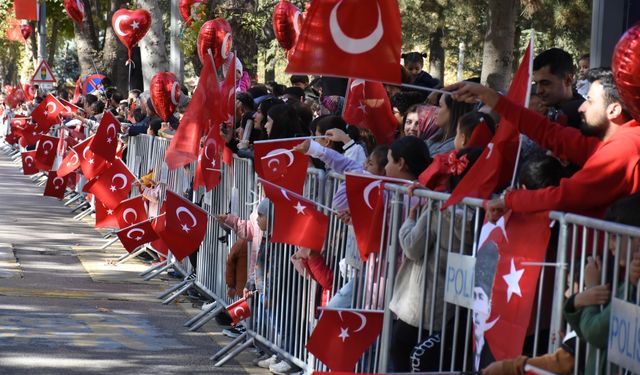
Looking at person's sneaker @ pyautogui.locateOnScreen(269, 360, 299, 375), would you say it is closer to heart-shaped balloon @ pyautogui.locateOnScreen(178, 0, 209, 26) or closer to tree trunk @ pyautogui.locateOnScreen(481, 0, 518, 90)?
heart-shaped balloon @ pyautogui.locateOnScreen(178, 0, 209, 26)

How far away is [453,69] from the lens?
57750mm

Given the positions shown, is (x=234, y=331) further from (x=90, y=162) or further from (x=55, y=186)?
(x=55, y=186)

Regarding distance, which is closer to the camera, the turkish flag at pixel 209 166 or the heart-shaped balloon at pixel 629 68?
the heart-shaped balloon at pixel 629 68

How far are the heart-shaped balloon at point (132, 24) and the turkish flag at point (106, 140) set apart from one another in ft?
21.8

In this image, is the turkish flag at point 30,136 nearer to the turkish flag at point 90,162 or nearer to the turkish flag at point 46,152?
the turkish flag at point 46,152

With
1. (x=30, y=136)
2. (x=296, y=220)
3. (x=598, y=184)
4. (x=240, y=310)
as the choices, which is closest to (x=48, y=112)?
(x=30, y=136)

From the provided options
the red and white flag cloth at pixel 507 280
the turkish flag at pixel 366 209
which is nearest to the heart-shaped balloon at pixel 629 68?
the red and white flag cloth at pixel 507 280

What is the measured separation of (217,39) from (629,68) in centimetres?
1243

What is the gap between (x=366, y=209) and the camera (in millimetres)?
6914

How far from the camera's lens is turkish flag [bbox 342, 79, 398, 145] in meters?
8.71

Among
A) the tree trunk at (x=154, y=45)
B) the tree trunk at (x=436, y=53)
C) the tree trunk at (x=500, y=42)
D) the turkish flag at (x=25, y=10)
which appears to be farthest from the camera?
the tree trunk at (x=436, y=53)

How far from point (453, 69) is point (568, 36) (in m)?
22.8

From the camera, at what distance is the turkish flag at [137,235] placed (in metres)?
11.8

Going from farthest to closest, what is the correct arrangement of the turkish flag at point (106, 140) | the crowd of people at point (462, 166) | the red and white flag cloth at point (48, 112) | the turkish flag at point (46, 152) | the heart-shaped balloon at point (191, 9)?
the red and white flag cloth at point (48, 112) < the turkish flag at point (46, 152) < the heart-shaped balloon at point (191, 9) < the turkish flag at point (106, 140) < the crowd of people at point (462, 166)
